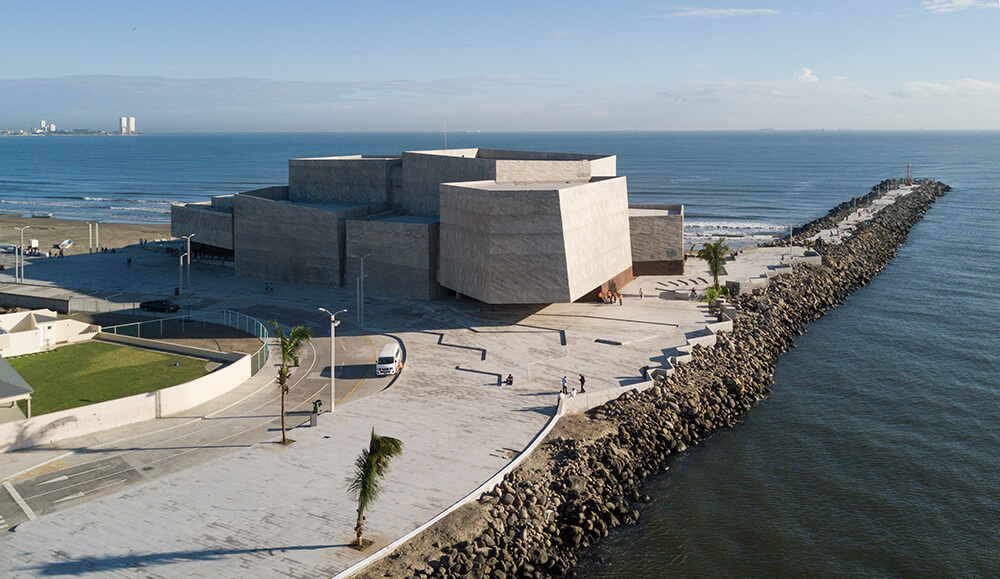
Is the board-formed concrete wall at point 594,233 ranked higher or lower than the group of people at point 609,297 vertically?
higher

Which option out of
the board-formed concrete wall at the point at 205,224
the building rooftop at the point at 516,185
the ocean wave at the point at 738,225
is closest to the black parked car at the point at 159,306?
the board-formed concrete wall at the point at 205,224

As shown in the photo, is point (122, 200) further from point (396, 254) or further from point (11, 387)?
point (11, 387)

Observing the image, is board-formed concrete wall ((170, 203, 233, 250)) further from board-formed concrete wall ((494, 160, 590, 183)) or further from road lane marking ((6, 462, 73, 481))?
road lane marking ((6, 462, 73, 481))

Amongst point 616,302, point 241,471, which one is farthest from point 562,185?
point 241,471

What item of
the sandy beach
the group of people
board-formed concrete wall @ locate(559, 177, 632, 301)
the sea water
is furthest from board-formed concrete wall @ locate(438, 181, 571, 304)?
the sandy beach

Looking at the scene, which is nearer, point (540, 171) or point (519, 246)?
point (519, 246)

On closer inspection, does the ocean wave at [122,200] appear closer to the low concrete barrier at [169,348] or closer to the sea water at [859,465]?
the low concrete barrier at [169,348]

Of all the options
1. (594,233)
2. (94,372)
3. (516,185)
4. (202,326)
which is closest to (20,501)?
(94,372)
